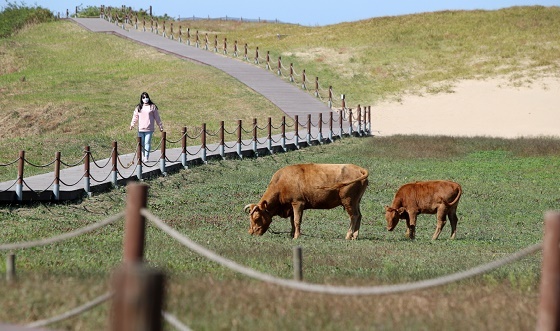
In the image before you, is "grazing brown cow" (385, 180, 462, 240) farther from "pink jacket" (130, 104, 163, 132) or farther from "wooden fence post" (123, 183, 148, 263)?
"wooden fence post" (123, 183, 148, 263)

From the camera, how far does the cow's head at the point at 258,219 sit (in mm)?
18297

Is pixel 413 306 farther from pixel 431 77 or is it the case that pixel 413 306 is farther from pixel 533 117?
pixel 431 77

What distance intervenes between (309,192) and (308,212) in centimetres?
481

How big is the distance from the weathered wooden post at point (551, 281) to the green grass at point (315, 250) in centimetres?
125

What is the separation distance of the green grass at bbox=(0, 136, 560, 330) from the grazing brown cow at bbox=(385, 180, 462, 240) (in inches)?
18.2

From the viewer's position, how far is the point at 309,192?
62.1ft

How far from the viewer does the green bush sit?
80.4 m

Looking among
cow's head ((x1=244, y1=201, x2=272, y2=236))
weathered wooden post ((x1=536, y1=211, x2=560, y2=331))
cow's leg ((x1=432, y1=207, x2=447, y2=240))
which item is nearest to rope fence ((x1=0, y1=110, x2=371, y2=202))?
cow's head ((x1=244, y1=201, x2=272, y2=236))

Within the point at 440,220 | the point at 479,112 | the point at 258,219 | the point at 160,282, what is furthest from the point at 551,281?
the point at 479,112

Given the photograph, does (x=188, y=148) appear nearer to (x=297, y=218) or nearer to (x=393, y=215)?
(x=393, y=215)

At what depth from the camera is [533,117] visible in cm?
5428

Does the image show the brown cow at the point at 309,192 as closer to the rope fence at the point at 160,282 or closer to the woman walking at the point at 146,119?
the rope fence at the point at 160,282

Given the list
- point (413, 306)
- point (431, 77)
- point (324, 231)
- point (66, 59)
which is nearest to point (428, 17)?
point (431, 77)

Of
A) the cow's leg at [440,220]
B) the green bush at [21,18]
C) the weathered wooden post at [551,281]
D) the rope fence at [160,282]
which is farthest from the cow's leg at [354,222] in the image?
the green bush at [21,18]
